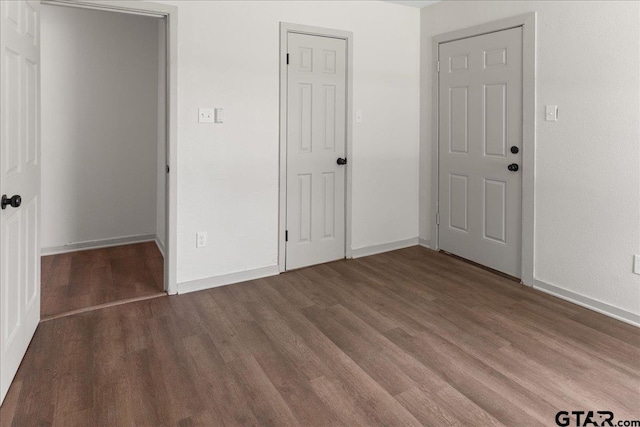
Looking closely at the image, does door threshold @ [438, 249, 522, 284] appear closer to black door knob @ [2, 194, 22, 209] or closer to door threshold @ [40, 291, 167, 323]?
door threshold @ [40, 291, 167, 323]

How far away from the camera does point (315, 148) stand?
152 inches

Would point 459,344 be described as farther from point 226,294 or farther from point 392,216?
point 392,216

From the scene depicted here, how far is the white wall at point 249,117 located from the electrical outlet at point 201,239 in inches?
1.4

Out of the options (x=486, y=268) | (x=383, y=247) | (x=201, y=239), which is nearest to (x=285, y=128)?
(x=201, y=239)

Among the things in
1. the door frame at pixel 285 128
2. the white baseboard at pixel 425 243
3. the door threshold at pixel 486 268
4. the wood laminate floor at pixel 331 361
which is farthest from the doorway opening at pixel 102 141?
the door threshold at pixel 486 268

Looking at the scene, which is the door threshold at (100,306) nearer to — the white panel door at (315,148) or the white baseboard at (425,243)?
the white panel door at (315,148)

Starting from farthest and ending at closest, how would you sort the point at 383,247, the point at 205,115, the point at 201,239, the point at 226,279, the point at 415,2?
the point at 383,247 → the point at 415,2 → the point at 226,279 → the point at 201,239 → the point at 205,115

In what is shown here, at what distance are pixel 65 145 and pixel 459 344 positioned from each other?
414 cm

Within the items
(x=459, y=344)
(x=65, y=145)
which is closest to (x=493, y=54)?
(x=459, y=344)

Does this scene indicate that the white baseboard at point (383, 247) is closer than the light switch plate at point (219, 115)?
No

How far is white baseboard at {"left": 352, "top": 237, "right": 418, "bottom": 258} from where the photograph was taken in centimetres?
424

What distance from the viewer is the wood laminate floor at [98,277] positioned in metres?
3.14

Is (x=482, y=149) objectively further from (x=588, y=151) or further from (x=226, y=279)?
(x=226, y=279)

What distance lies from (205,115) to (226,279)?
4.28 feet
